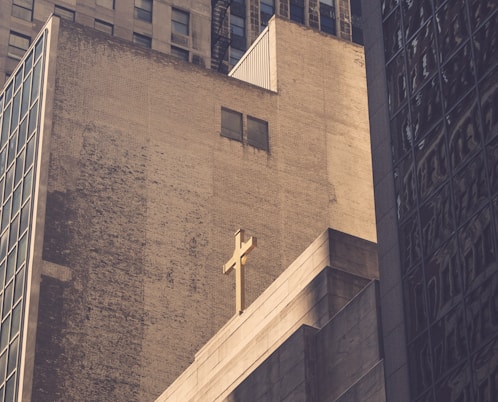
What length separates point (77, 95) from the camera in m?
72.5

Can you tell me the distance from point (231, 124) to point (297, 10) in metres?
33.4

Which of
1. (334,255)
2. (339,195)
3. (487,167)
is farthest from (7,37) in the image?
(487,167)

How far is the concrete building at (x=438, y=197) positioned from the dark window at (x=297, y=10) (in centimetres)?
6468

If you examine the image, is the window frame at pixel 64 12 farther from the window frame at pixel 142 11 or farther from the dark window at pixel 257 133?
the dark window at pixel 257 133

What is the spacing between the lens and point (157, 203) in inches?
2815

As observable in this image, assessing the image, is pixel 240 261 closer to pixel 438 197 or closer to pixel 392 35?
pixel 392 35

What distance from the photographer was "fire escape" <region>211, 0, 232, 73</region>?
99.4 m

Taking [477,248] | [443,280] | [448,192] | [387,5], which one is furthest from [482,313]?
[387,5]

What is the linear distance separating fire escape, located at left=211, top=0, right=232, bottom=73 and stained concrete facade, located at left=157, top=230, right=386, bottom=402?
46312 millimetres

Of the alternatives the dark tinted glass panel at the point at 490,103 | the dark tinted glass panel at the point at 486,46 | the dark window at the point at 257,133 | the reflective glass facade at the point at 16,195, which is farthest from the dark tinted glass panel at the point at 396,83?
the dark window at the point at 257,133

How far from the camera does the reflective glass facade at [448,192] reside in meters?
35.1

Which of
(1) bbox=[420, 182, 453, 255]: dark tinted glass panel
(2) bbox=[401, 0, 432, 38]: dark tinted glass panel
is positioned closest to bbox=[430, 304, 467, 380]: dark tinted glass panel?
(1) bbox=[420, 182, 453, 255]: dark tinted glass panel

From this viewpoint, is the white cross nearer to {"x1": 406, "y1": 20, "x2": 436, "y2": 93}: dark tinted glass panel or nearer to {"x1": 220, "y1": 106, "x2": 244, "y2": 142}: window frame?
{"x1": 406, "y1": 20, "x2": 436, "y2": 93}: dark tinted glass panel

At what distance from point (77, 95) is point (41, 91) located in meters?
1.63
